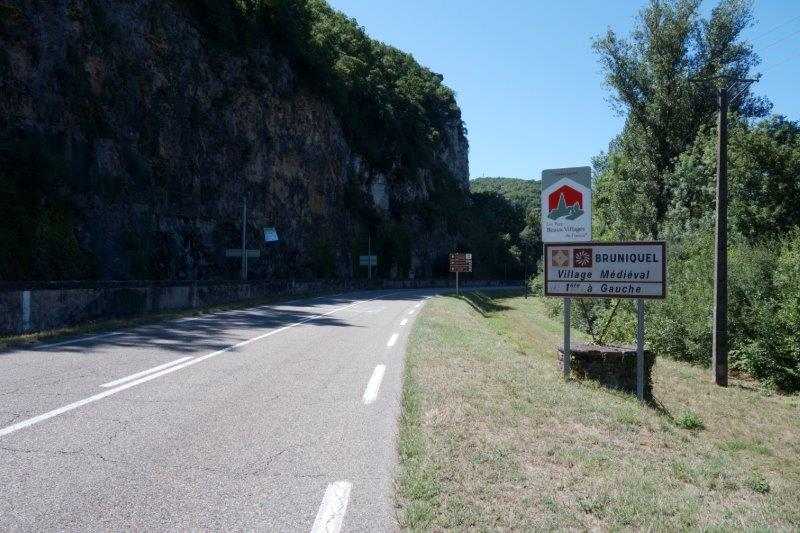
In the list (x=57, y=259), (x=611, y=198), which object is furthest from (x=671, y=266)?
(x=57, y=259)

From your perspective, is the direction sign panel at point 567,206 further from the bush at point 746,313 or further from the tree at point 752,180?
the tree at point 752,180

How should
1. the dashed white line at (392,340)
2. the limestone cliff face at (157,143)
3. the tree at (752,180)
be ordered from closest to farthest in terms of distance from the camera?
the dashed white line at (392,340), the tree at (752,180), the limestone cliff face at (157,143)

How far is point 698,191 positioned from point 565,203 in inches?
837

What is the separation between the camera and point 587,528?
3.81 meters

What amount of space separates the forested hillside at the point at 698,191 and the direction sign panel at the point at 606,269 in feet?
32.6

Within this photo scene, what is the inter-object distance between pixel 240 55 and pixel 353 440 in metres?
45.6

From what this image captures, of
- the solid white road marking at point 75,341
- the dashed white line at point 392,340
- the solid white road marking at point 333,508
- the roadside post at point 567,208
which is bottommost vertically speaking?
the dashed white line at point 392,340

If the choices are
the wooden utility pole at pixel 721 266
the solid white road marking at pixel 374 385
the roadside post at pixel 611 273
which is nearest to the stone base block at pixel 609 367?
the roadside post at pixel 611 273

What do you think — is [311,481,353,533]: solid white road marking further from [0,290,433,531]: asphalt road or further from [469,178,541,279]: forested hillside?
[469,178,541,279]: forested hillside

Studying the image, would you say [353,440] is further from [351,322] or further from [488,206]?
[488,206]

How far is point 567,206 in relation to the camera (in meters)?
9.49

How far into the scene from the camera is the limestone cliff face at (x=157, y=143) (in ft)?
90.8

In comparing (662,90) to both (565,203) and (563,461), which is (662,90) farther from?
(563,461)

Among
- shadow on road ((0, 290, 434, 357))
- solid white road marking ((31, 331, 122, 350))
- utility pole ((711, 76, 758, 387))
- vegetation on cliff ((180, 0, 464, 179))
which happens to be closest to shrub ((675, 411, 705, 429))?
utility pole ((711, 76, 758, 387))
